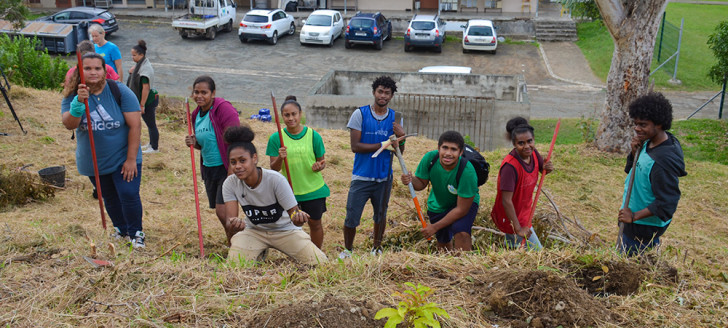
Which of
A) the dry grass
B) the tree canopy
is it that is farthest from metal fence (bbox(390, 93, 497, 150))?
the tree canopy

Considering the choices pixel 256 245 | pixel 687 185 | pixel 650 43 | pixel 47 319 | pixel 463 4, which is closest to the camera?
pixel 47 319

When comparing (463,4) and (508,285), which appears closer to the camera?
(508,285)

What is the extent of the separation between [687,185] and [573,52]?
1618 cm

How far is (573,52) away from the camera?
944 inches

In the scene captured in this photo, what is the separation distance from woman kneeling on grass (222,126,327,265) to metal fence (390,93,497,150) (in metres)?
7.46

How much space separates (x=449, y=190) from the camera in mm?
5035

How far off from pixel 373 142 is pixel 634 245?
2427 millimetres

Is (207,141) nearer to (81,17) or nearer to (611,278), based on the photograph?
(611,278)

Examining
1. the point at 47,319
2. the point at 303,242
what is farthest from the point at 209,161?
the point at 47,319

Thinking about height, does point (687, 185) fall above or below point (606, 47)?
below

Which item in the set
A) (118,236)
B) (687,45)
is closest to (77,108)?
(118,236)

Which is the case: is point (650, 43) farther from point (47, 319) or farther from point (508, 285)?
point (47, 319)

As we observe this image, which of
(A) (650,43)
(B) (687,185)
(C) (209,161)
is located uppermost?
(A) (650,43)

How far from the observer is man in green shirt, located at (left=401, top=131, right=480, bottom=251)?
4.90 metres
